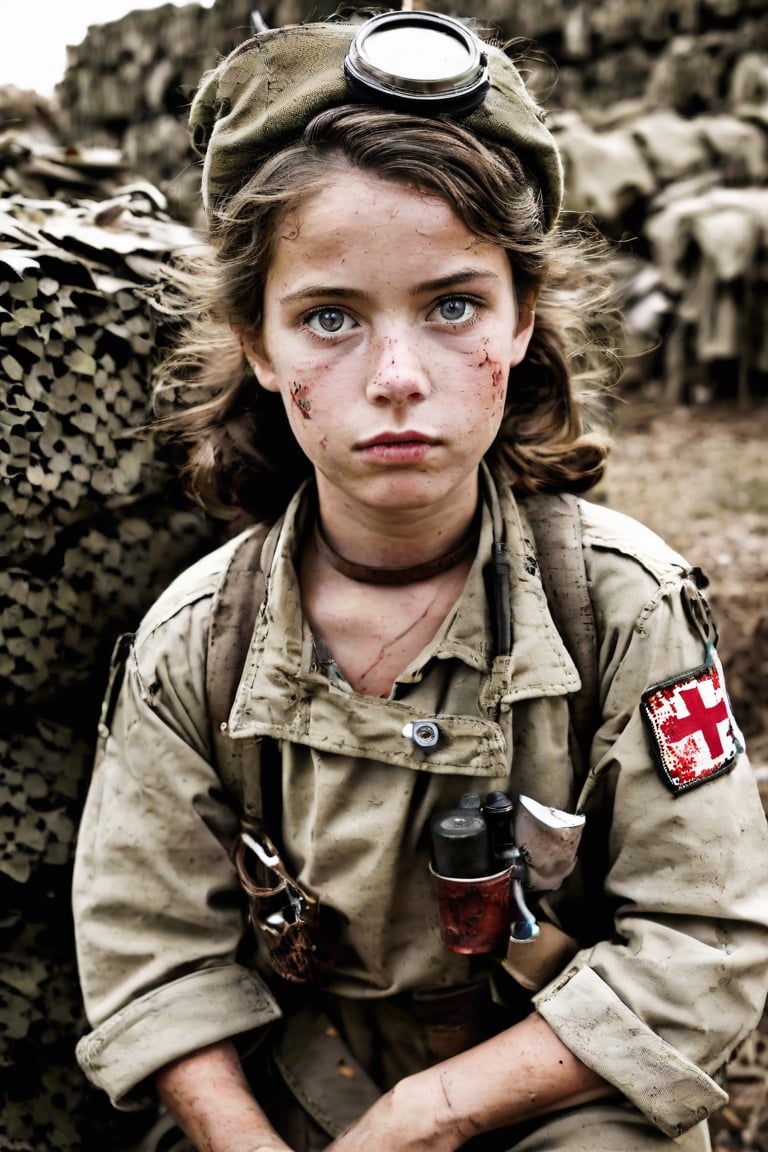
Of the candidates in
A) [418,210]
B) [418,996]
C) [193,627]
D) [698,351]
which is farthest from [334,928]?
[698,351]

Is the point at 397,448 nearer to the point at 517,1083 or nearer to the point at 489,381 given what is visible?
the point at 489,381

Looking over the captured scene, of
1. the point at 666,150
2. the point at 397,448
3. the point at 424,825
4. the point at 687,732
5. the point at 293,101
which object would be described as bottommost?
the point at 424,825

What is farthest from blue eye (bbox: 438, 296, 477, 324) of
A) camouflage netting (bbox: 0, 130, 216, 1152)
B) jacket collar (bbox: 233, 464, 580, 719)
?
camouflage netting (bbox: 0, 130, 216, 1152)

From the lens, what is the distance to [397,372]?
165 cm

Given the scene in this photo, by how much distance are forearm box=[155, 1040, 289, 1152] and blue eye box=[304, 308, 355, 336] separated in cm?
121

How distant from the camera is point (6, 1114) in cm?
218

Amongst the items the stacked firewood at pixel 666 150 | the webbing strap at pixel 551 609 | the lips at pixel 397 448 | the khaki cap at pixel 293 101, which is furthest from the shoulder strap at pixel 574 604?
the stacked firewood at pixel 666 150

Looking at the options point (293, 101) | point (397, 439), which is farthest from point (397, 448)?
point (293, 101)

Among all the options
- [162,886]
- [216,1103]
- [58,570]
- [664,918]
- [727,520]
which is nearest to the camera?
[664,918]

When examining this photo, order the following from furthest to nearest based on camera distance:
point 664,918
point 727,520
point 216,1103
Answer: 1. point 727,520
2. point 216,1103
3. point 664,918

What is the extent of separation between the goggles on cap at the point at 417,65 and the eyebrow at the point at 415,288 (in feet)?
0.81

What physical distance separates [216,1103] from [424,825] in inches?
22.7

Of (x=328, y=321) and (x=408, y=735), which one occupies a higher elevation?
(x=328, y=321)

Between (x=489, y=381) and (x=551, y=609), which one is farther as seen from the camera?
(x=551, y=609)
